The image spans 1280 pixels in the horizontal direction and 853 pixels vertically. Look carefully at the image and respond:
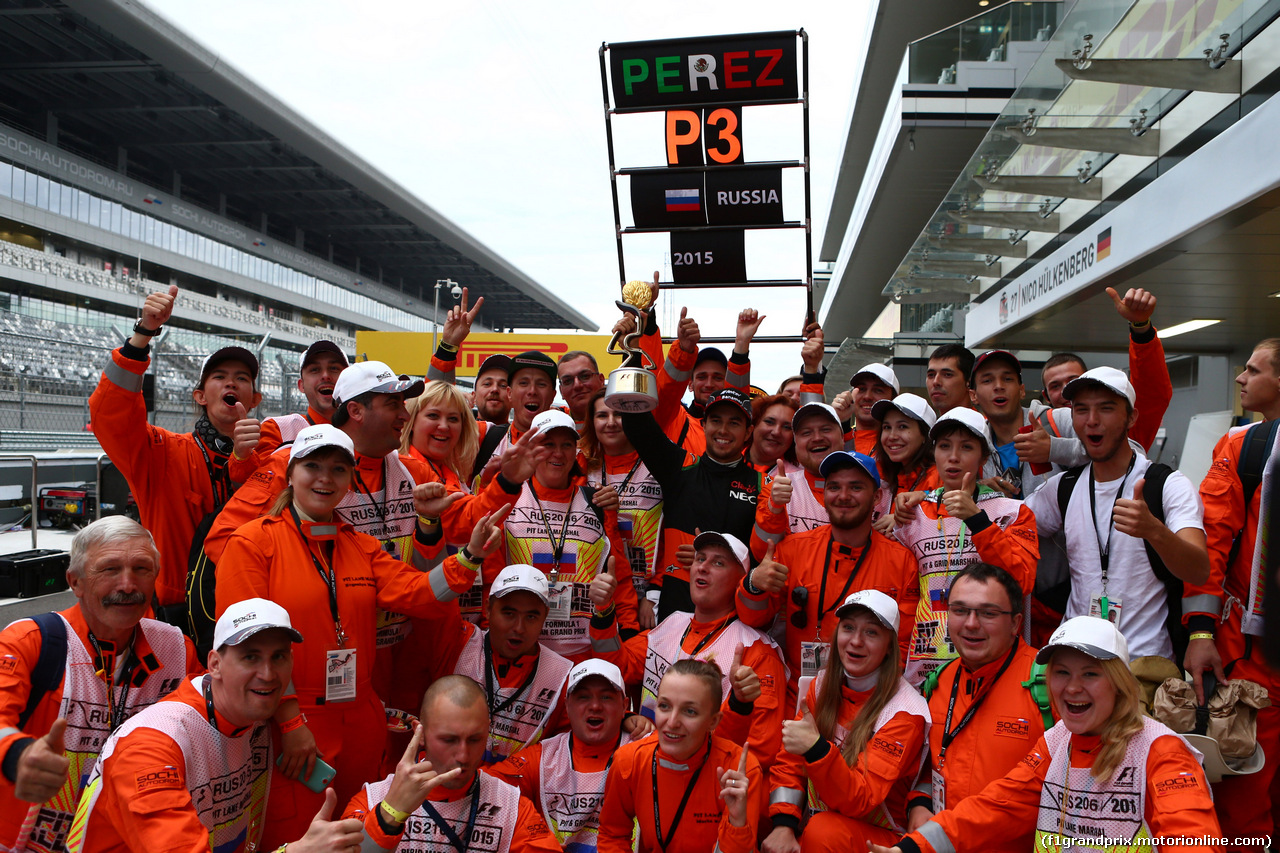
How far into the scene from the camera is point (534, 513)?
4590 millimetres

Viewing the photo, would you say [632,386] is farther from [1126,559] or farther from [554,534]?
[1126,559]

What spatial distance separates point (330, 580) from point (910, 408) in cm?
306

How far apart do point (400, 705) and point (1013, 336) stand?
31.6 ft

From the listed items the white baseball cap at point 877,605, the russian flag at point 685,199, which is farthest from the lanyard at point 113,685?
the russian flag at point 685,199

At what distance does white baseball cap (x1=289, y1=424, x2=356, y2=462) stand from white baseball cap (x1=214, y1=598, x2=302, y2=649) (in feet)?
2.25

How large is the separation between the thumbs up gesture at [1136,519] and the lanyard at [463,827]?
9.42ft

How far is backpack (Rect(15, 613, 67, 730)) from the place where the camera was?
3.17 m

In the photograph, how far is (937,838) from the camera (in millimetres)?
3180

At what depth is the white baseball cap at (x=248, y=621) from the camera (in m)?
3.01

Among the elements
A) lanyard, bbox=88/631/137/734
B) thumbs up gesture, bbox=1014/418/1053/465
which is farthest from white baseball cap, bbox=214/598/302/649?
thumbs up gesture, bbox=1014/418/1053/465

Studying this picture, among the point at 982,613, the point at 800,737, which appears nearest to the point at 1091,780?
the point at 982,613

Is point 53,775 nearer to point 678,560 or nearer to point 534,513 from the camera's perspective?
point 534,513

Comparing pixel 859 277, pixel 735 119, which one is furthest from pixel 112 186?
pixel 735 119

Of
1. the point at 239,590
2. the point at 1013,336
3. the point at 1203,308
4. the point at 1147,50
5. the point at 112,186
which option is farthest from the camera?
the point at 112,186
